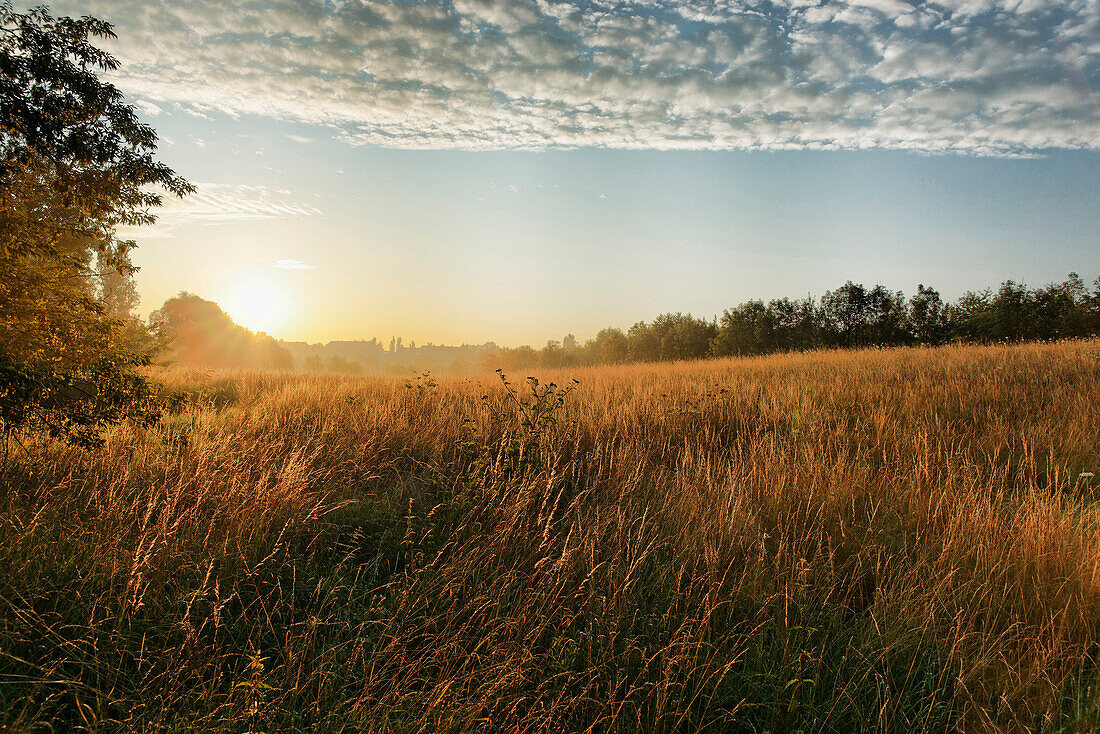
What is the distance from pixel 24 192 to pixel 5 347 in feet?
4.12

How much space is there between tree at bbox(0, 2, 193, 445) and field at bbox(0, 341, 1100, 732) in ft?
1.92

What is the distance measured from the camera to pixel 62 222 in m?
4.52

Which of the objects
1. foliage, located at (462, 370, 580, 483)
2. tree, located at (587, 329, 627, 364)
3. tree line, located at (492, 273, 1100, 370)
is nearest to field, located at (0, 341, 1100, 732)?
foliage, located at (462, 370, 580, 483)

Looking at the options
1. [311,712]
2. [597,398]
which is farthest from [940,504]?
[597,398]

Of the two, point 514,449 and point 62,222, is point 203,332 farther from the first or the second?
point 514,449

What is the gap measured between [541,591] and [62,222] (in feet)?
17.1

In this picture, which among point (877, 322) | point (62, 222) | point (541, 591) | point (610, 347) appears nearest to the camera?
point (541, 591)

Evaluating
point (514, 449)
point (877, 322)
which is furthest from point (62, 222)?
point (877, 322)

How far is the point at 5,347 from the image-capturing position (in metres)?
3.91

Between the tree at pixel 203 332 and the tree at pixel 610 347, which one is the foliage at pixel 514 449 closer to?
the tree at pixel 203 332

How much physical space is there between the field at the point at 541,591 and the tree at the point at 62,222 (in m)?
0.59

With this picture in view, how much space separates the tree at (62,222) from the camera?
397 centimetres

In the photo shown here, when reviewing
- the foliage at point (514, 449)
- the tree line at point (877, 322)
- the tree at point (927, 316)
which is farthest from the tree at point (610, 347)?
the foliage at point (514, 449)

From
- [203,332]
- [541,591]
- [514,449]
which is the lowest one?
[541,591]
